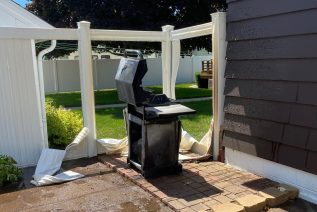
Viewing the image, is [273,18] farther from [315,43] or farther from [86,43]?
[86,43]

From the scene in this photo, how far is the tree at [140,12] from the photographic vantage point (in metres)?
12.6

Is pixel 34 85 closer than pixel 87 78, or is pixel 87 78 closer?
pixel 34 85

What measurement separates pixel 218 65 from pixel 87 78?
6.04 ft

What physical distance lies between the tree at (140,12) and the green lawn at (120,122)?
416cm

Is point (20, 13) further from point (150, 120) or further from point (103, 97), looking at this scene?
point (103, 97)

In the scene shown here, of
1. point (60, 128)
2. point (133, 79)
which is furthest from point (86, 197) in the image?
point (60, 128)

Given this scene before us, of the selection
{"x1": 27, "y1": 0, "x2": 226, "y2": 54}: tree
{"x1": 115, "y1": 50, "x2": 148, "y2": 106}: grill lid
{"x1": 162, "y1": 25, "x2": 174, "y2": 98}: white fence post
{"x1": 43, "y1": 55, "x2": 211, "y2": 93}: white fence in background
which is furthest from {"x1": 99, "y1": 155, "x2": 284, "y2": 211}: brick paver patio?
{"x1": 43, "y1": 55, "x2": 211, "y2": 93}: white fence in background

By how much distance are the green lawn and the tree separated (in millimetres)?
4155

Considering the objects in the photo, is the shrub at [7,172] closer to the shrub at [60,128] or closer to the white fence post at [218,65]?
the shrub at [60,128]

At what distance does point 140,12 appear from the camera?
12523 mm

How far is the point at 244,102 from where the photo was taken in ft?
13.2

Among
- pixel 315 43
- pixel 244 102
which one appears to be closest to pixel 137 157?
pixel 244 102

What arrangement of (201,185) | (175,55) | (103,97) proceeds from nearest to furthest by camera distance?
(201,185) < (175,55) < (103,97)

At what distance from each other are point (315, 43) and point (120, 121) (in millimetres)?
5605
